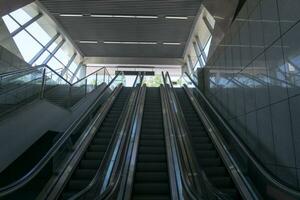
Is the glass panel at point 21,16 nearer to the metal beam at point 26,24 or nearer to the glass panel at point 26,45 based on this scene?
the metal beam at point 26,24

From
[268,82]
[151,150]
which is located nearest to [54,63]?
[151,150]

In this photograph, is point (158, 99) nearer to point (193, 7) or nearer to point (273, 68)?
point (193, 7)

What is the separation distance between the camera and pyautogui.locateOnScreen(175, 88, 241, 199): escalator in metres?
4.78

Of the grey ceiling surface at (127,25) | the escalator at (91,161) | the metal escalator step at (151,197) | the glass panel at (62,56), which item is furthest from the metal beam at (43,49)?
the metal escalator step at (151,197)

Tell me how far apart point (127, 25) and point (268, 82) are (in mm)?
11812

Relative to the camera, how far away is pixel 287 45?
406 cm

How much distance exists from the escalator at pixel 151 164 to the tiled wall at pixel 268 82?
1755 mm

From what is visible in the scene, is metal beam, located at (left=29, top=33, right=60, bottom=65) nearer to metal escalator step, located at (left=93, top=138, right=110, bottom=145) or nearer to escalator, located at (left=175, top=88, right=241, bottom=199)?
metal escalator step, located at (left=93, top=138, right=110, bottom=145)

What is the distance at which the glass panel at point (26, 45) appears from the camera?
499 inches

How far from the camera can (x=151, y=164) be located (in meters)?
5.45

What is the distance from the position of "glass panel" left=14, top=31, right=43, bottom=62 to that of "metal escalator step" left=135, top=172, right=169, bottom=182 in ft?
32.4

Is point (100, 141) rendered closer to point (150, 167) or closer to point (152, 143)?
point (152, 143)

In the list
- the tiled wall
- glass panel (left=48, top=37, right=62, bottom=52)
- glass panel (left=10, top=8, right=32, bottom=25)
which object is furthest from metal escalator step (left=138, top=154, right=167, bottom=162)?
glass panel (left=48, top=37, right=62, bottom=52)

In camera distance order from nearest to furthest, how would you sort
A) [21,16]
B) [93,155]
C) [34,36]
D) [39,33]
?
[93,155] < [21,16] < [34,36] < [39,33]
